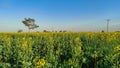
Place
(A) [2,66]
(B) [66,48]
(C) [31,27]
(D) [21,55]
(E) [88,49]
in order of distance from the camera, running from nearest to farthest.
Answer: (A) [2,66], (D) [21,55], (E) [88,49], (B) [66,48], (C) [31,27]

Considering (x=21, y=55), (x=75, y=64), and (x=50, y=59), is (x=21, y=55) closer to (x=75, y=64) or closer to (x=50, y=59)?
(x=50, y=59)

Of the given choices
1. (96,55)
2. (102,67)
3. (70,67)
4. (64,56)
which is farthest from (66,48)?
(70,67)

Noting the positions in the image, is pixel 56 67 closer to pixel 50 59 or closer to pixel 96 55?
pixel 50 59

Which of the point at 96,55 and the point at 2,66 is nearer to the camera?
the point at 2,66

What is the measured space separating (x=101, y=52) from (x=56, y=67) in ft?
8.99

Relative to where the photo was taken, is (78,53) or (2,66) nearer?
(2,66)

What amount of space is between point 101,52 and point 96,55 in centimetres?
49

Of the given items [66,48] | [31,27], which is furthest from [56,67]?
[31,27]

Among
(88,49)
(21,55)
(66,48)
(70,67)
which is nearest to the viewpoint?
(70,67)

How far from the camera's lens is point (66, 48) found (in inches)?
434

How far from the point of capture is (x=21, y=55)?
8000mm

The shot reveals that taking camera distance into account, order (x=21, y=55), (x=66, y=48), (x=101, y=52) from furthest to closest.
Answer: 1. (x=66, y=48)
2. (x=101, y=52)
3. (x=21, y=55)

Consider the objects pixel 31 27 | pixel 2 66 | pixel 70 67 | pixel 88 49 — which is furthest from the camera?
pixel 31 27

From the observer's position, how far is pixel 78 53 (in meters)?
8.24
